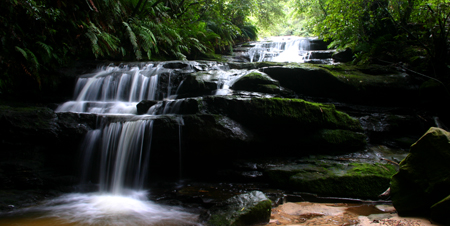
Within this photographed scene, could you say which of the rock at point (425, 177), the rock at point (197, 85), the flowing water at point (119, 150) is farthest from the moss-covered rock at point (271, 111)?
the rock at point (425, 177)

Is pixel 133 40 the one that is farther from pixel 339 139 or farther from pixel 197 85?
pixel 339 139

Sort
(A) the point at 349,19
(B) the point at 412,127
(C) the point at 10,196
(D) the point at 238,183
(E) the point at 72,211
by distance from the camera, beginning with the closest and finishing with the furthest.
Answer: (E) the point at 72,211 < (C) the point at 10,196 < (D) the point at 238,183 < (B) the point at 412,127 < (A) the point at 349,19

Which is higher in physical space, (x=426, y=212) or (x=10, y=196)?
(x=426, y=212)

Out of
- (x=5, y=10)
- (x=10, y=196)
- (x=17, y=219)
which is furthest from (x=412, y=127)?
(x=5, y=10)

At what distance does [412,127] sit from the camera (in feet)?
18.4

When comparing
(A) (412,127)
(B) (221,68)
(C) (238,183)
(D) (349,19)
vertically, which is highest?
(D) (349,19)

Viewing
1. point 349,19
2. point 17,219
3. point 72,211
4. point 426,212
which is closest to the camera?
point 426,212

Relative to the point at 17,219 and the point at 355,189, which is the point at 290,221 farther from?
the point at 17,219

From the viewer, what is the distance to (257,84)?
6.33 m

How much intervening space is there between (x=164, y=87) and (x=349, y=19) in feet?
21.4

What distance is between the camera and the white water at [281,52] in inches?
432

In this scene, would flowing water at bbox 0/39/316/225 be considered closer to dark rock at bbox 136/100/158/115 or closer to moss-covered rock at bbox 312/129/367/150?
dark rock at bbox 136/100/158/115

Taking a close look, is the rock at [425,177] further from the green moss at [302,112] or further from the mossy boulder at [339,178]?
the green moss at [302,112]

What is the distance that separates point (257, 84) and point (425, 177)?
437 centimetres
